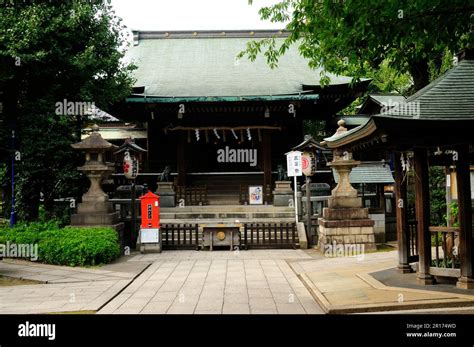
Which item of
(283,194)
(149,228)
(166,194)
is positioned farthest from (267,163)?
(149,228)

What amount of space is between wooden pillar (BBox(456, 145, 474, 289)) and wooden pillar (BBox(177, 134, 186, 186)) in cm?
1450

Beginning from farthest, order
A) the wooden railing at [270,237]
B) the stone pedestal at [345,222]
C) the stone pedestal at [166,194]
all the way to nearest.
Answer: the stone pedestal at [166,194]
the wooden railing at [270,237]
the stone pedestal at [345,222]

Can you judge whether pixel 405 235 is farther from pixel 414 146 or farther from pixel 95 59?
pixel 95 59

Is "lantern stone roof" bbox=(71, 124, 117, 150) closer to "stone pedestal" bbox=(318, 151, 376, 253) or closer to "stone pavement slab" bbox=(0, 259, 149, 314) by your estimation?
"stone pavement slab" bbox=(0, 259, 149, 314)

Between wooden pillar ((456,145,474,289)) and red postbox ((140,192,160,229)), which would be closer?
wooden pillar ((456,145,474,289))

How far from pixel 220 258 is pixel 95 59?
7663mm

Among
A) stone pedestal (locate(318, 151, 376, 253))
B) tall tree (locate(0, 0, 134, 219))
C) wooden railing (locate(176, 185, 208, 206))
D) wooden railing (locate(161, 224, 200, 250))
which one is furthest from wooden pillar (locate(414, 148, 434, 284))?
wooden railing (locate(176, 185, 208, 206))

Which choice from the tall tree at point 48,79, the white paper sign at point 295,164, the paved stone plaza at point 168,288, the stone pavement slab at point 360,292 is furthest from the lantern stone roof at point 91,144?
the stone pavement slab at point 360,292

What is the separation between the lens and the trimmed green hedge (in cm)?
1183

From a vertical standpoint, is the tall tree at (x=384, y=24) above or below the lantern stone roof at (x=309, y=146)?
above

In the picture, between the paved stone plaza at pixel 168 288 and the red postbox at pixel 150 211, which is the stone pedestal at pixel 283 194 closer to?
the paved stone plaza at pixel 168 288

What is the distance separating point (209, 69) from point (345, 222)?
13.4 meters

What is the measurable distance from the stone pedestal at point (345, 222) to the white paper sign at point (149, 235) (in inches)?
206

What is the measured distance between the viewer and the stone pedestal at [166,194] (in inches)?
761
